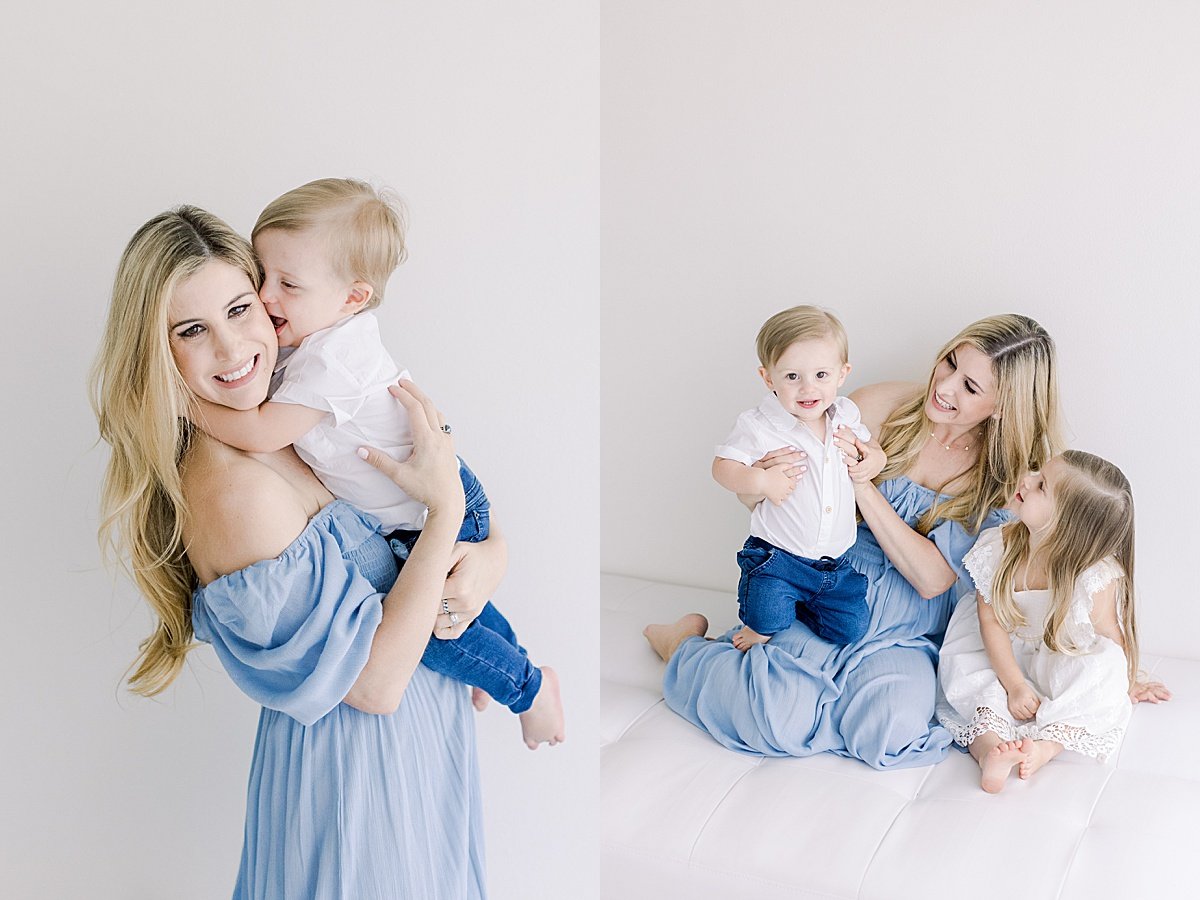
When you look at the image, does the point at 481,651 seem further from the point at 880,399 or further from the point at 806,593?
the point at 880,399

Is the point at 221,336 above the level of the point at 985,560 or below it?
above

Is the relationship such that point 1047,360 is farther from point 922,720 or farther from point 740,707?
point 740,707

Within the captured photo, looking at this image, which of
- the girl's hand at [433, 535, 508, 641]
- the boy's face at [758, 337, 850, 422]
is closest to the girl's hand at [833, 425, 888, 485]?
the boy's face at [758, 337, 850, 422]

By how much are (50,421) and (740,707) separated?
160 centimetres

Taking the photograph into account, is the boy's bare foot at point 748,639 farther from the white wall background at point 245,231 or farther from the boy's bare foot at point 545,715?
the boy's bare foot at point 545,715

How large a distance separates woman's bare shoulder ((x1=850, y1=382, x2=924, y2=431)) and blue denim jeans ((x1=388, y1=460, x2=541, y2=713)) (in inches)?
59.7

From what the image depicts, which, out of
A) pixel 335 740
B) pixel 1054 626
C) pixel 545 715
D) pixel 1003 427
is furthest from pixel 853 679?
pixel 335 740

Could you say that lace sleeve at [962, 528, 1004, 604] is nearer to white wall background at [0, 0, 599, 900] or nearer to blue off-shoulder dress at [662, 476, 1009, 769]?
blue off-shoulder dress at [662, 476, 1009, 769]

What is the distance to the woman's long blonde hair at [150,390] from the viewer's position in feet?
3.45

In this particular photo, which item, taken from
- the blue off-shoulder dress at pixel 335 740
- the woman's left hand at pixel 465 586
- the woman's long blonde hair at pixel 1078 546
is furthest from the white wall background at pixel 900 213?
the blue off-shoulder dress at pixel 335 740

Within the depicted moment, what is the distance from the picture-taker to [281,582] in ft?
3.61

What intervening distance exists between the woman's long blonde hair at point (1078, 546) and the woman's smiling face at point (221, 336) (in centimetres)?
181

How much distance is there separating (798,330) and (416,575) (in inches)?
51.5

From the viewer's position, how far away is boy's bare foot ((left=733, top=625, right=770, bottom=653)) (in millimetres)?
2545
